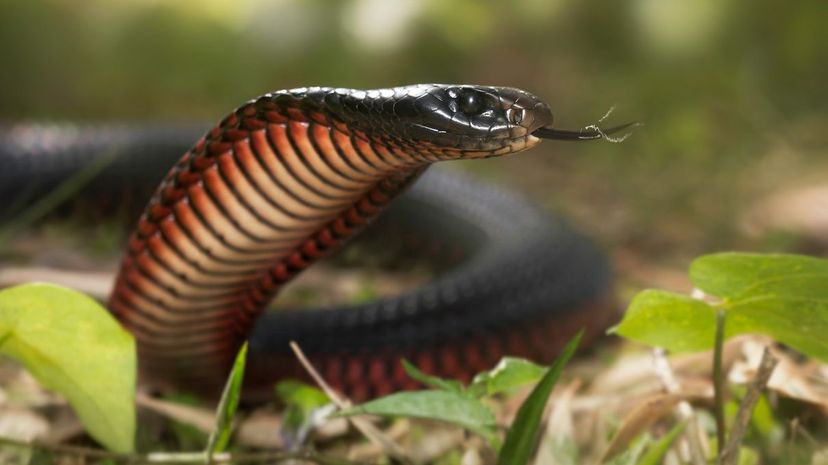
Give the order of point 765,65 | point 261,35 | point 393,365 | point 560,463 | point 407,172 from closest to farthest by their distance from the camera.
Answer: point 407,172
point 560,463
point 393,365
point 261,35
point 765,65

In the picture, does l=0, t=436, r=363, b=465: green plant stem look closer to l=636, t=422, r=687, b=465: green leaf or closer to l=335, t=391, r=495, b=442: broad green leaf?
l=335, t=391, r=495, b=442: broad green leaf

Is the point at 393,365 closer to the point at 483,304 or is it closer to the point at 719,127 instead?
the point at 483,304

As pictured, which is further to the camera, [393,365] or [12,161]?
Result: [12,161]

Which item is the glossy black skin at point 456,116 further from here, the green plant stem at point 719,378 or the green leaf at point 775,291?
the green plant stem at point 719,378

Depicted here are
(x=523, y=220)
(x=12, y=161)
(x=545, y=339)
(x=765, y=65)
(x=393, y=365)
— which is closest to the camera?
(x=393, y=365)

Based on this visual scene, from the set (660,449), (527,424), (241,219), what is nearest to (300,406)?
(241,219)

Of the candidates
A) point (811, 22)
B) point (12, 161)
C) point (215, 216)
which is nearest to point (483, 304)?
point (215, 216)

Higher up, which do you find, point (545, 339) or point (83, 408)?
point (83, 408)

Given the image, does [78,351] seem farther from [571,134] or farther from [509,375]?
[571,134]

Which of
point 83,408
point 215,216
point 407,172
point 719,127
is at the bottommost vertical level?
point 719,127
